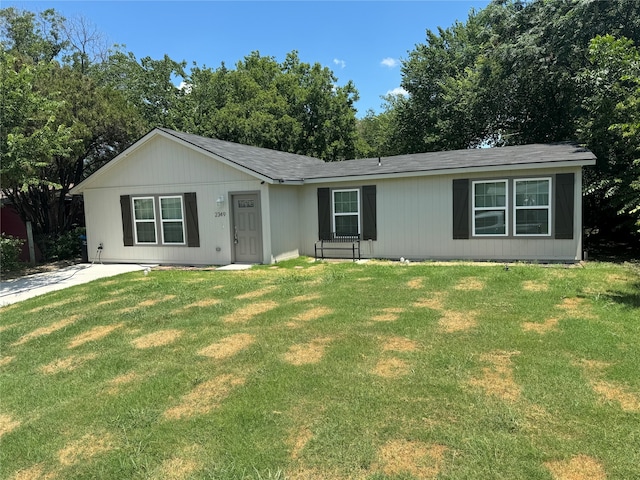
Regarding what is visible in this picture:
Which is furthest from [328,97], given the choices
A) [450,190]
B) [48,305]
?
[48,305]

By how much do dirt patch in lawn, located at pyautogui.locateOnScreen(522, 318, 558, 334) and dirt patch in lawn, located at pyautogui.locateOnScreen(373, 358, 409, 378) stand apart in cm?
180

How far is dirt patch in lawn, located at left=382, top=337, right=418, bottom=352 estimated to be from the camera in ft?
15.2

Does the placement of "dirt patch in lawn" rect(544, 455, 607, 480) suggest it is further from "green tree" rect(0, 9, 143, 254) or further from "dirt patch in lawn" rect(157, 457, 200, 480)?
"green tree" rect(0, 9, 143, 254)

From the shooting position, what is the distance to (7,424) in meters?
3.61

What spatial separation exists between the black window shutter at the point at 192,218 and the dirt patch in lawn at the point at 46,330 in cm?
562

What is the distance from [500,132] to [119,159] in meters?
16.0

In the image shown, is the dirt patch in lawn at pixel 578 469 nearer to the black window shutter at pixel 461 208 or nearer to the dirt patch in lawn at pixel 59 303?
the dirt patch in lawn at pixel 59 303

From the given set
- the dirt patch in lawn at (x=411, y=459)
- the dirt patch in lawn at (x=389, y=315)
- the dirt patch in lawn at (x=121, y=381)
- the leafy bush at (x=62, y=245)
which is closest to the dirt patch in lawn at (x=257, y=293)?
the dirt patch in lawn at (x=389, y=315)

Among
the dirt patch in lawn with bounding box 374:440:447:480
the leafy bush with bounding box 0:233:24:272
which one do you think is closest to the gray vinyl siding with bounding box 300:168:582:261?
the dirt patch in lawn with bounding box 374:440:447:480

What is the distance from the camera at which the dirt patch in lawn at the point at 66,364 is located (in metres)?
4.71

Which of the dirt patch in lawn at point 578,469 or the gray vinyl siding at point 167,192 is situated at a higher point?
the gray vinyl siding at point 167,192

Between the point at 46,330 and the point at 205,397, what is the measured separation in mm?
3954

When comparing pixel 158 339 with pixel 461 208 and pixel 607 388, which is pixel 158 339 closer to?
pixel 607 388

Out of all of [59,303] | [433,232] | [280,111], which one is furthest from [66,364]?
[280,111]
